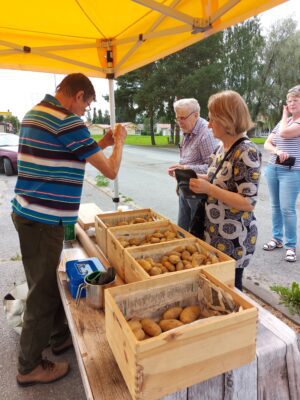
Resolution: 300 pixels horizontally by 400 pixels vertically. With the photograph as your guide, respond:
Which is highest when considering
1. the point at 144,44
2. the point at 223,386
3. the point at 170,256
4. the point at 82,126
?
the point at 144,44

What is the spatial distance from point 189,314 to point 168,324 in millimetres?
111

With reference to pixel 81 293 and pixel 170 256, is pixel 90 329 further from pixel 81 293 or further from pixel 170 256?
pixel 170 256

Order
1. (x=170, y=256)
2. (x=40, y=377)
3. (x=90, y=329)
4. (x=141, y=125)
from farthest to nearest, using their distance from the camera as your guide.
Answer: (x=141, y=125) → (x=40, y=377) → (x=170, y=256) → (x=90, y=329)

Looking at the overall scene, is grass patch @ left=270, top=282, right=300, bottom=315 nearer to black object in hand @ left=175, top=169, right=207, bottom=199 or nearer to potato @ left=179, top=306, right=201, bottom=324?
black object in hand @ left=175, top=169, right=207, bottom=199

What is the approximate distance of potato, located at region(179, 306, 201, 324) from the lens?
3.59 ft

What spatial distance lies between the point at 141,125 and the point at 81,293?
68.8 meters

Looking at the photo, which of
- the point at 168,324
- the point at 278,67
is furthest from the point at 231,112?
the point at 278,67

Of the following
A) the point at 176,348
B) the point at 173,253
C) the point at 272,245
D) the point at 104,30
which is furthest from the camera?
the point at 272,245

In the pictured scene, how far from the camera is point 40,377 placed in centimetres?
191

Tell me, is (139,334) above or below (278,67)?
below

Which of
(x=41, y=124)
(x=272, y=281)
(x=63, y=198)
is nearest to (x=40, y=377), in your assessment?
(x=63, y=198)

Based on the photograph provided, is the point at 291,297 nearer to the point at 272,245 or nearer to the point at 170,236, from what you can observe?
the point at 272,245

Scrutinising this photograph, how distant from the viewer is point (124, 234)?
1789 mm

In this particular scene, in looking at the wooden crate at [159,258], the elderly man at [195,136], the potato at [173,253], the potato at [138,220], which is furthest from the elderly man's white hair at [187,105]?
the potato at [173,253]
